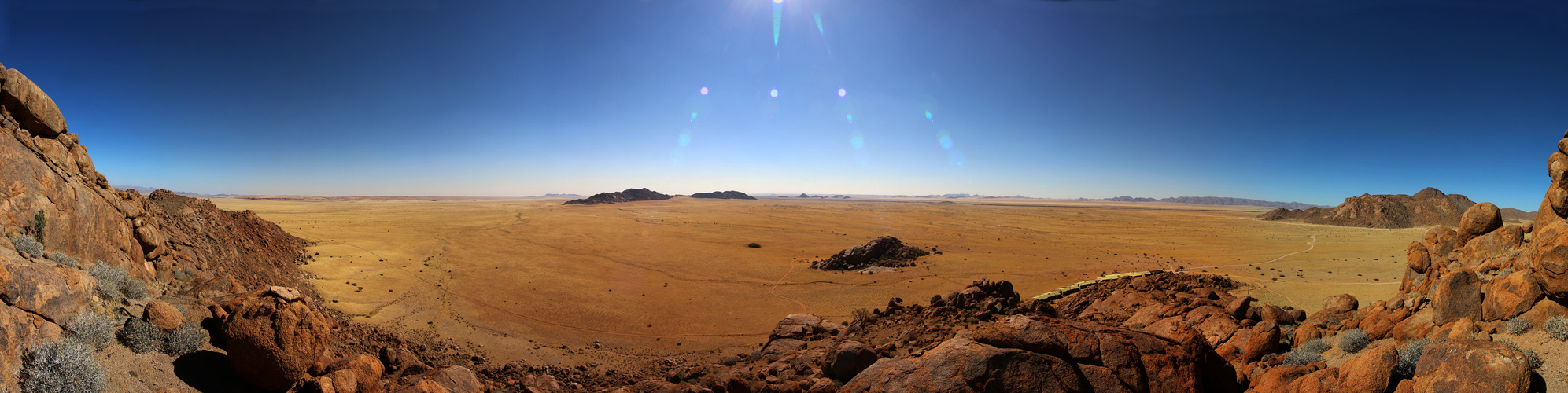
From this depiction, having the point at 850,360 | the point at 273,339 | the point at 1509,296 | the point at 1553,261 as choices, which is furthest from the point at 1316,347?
the point at 273,339

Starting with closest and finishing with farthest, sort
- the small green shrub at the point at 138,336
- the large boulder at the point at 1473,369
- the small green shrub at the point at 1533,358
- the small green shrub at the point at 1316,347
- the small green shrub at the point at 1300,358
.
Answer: the large boulder at the point at 1473,369 < the small green shrub at the point at 1533,358 < the small green shrub at the point at 138,336 < the small green shrub at the point at 1300,358 < the small green shrub at the point at 1316,347

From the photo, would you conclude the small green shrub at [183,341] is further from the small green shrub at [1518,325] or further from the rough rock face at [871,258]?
the rough rock face at [871,258]

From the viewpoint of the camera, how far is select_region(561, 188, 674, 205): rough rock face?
111 metres

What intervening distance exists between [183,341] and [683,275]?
63.6 feet

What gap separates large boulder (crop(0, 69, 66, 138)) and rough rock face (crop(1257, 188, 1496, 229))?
89.5 m

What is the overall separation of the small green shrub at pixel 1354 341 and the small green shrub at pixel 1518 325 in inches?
53.8

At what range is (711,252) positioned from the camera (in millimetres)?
32469

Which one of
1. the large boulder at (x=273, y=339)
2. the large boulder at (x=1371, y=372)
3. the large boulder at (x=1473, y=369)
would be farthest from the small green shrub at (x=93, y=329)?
the large boulder at (x=1473, y=369)

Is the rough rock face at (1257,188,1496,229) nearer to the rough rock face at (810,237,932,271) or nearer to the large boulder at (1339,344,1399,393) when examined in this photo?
the rough rock face at (810,237,932,271)

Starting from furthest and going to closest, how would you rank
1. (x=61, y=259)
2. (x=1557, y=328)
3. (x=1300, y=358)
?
(x=1300, y=358) → (x=61, y=259) → (x=1557, y=328)

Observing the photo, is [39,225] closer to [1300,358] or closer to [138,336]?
[138,336]

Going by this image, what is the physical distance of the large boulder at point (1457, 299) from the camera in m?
6.88

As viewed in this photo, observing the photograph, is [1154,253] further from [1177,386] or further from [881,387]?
[881,387]

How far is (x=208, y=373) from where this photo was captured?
5.90 metres
